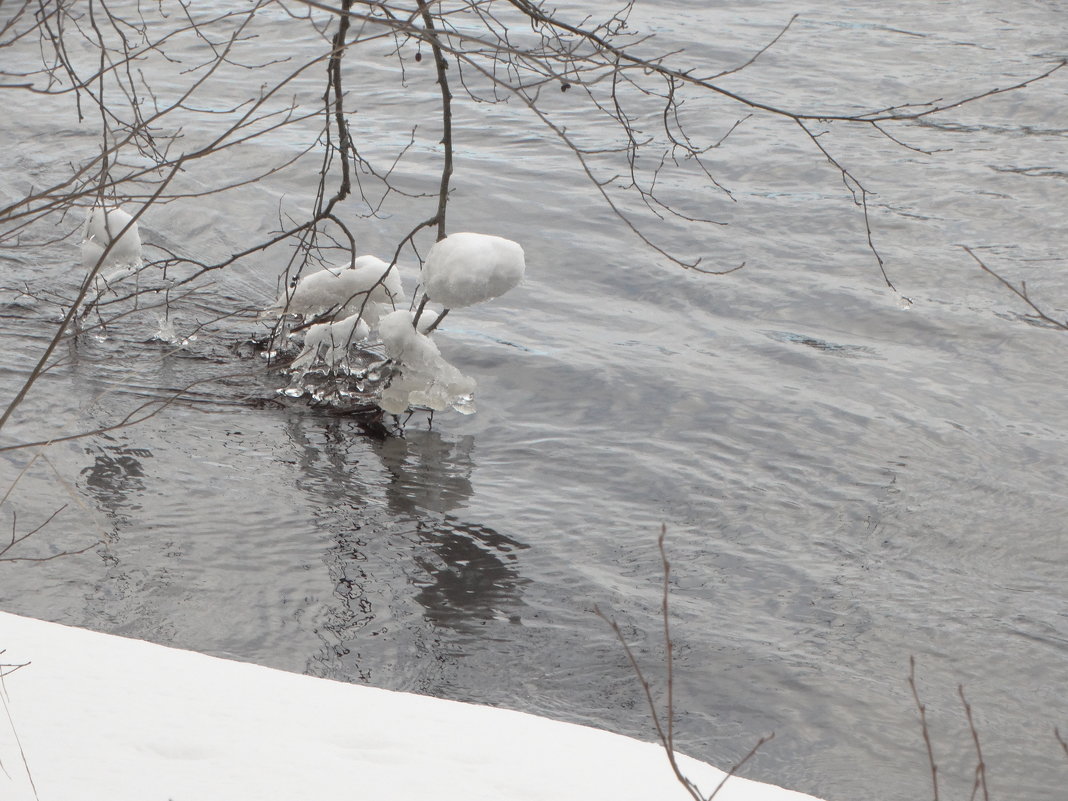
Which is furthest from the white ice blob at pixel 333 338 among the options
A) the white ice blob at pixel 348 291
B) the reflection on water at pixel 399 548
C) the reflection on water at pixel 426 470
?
the reflection on water at pixel 426 470

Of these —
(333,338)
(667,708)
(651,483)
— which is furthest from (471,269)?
(667,708)

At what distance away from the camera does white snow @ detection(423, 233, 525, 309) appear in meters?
5.11

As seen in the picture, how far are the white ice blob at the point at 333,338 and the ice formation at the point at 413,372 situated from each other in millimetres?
346

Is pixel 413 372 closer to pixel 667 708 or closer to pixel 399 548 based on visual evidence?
pixel 399 548

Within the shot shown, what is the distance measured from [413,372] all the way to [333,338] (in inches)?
25.4

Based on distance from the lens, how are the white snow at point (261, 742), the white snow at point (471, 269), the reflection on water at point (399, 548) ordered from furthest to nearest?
the white snow at point (471, 269)
the reflection on water at point (399, 548)
the white snow at point (261, 742)

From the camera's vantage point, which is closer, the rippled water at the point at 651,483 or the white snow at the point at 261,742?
the white snow at the point at 261,742

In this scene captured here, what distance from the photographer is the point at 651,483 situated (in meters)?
6.16

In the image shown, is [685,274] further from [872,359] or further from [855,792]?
[855,792]

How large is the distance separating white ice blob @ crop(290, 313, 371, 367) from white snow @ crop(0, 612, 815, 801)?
277 cm

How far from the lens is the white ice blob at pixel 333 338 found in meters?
6.36

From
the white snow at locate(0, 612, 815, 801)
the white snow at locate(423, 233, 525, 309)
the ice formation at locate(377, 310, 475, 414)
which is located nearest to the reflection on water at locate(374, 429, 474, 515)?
the ice formation at locate(377, 310, 475, 414)

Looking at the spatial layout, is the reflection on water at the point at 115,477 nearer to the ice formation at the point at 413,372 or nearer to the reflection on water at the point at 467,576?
the ice formation at the point at 413,372

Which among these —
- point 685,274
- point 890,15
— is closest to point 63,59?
point 685,274
